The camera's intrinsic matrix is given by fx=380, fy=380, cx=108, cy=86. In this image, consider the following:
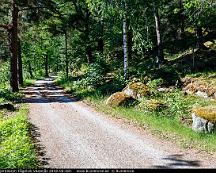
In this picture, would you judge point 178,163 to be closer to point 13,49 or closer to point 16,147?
point 16,147

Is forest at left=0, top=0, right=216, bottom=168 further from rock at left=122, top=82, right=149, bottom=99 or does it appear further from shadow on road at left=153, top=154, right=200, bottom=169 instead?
shadow on road at left=153, top=154, right=200, bottom=169

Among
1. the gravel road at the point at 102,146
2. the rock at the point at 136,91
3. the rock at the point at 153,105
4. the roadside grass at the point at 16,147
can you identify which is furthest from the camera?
the rock at the point at 136,91

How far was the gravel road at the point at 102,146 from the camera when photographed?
11.1m

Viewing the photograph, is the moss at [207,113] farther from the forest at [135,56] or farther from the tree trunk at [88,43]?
the tree trunk at [88,43]

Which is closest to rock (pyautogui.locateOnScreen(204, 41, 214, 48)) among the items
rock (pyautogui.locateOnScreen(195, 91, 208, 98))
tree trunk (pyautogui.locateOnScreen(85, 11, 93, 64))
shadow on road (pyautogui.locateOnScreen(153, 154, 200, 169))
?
rock (pyautogui.locateOnScreen(195, 91, 208, 98))

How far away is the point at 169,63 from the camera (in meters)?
34.1

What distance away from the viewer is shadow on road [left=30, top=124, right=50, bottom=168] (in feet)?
37.5

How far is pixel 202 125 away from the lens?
573 inches

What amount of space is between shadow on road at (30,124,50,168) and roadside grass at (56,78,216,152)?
4.50m

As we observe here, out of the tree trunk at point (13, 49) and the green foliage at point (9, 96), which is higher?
the tree trunk at point (13, 49)

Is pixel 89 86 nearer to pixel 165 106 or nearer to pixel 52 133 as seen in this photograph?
pixel 165 106

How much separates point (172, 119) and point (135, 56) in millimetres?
28035

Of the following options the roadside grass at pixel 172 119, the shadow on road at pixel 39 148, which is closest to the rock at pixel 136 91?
the roadside grass at pixel 172 119

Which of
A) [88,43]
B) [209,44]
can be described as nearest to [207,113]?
[209,44]
